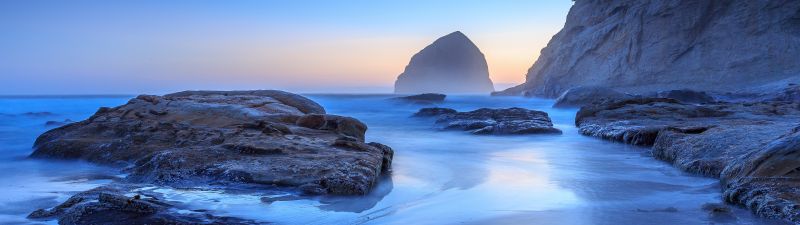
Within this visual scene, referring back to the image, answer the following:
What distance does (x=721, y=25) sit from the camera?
37125 mm

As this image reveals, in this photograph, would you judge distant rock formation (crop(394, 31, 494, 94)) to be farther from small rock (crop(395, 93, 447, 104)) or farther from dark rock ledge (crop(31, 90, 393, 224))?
dark rock ledge (crop(31, 90, 393, 224))

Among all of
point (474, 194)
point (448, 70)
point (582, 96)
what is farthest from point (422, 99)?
point (448, 70)

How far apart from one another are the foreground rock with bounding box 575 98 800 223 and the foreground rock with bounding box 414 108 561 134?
3.58ft

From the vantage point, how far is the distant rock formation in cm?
14312

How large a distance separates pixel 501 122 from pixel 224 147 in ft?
28.0

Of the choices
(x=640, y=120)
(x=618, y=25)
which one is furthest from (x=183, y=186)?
(x=618, y=25)

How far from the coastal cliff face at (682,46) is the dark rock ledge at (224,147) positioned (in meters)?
30.7

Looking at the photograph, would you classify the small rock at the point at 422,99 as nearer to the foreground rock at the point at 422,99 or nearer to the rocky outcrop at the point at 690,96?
the foreground rock at the point at 422,99

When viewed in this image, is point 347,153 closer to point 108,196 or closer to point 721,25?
point 108,196

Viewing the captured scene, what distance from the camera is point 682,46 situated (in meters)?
38.6

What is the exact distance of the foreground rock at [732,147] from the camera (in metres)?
4.02

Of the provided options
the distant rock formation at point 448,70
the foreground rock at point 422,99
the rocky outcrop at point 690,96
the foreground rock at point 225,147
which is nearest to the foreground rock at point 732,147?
the foreground rock at point 225,147

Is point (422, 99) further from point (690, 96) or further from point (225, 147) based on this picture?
point (225, 147)

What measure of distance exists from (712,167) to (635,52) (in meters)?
38.0
